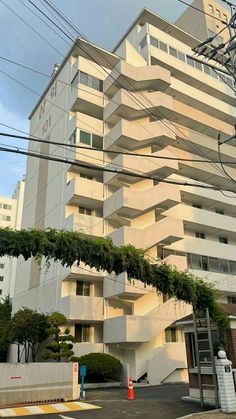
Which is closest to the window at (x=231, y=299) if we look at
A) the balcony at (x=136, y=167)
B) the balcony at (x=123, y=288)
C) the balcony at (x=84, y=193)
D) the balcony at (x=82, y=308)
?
the balcony at (x=123, y=288)

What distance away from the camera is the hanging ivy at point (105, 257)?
12.4m

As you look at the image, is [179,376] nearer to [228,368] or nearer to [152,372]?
[152,372]

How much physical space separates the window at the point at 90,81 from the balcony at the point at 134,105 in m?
2.50

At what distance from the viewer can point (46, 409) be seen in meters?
14.1

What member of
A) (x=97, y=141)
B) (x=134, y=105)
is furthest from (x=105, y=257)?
(x=134, y=105)

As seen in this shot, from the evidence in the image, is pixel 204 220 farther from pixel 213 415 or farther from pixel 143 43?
pixel 213 415

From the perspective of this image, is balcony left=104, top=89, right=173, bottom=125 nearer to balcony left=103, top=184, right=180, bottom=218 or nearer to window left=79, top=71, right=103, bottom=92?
window left=79, top=71, right=103, bottom=92

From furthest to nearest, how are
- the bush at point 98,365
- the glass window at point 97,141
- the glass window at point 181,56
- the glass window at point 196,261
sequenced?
the glass window at point 181,56, the glass window at point 97,141, the glass window at point 196,261, the bush at point 98,365

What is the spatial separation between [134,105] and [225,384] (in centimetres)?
2423

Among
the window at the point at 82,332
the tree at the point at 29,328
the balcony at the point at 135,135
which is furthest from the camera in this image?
the balcony at the point at 135,135

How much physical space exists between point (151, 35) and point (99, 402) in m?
33.1

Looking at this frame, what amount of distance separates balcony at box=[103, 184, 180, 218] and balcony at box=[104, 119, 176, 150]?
442 cm

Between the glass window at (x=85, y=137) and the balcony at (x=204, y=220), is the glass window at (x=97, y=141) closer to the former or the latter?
the glass window at (x=85, y=137)

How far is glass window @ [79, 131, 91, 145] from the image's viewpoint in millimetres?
31234
